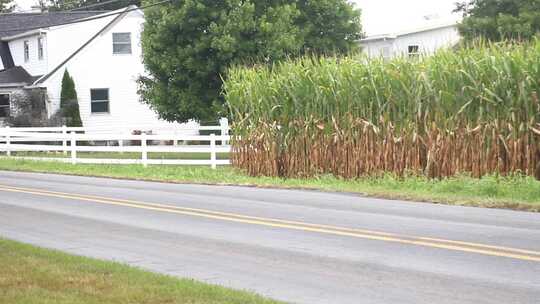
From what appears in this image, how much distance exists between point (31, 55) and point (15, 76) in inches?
52.8

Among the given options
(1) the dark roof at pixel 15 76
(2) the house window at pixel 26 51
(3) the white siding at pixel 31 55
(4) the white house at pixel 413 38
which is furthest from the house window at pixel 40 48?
(4) the white house at pixel 413 38

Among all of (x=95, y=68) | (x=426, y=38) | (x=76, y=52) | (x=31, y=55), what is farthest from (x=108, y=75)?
(x=426, y=38)

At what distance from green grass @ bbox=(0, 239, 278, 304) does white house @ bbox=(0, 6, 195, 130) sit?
3630 centimetres

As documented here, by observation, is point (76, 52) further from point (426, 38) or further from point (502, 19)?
point (502, 19)

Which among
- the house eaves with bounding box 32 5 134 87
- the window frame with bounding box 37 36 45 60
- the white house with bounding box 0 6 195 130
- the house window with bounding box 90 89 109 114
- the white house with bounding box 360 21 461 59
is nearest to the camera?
the house eaves with bounding box 32 5 134 87

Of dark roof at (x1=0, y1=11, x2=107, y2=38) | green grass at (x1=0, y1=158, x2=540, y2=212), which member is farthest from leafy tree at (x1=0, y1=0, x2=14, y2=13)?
green grass at (x1=0, y1=158, x2=540, y2=212)

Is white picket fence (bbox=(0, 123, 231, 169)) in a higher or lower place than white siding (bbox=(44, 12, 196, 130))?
lower

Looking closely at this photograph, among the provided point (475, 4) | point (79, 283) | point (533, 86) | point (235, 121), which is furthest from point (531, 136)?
point (475, 4)

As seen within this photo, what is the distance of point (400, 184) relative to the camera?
1919cm

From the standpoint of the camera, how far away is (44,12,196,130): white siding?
4575 cm

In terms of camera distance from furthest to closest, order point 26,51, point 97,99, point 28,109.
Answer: point 26,51 → point 97,99 → point 28,109

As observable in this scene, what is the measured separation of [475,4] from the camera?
148 ft

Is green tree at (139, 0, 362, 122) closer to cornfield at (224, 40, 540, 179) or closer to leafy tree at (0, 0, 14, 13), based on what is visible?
cornfield at (224, 40, 540, 179)

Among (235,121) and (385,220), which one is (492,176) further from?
(235,121)
